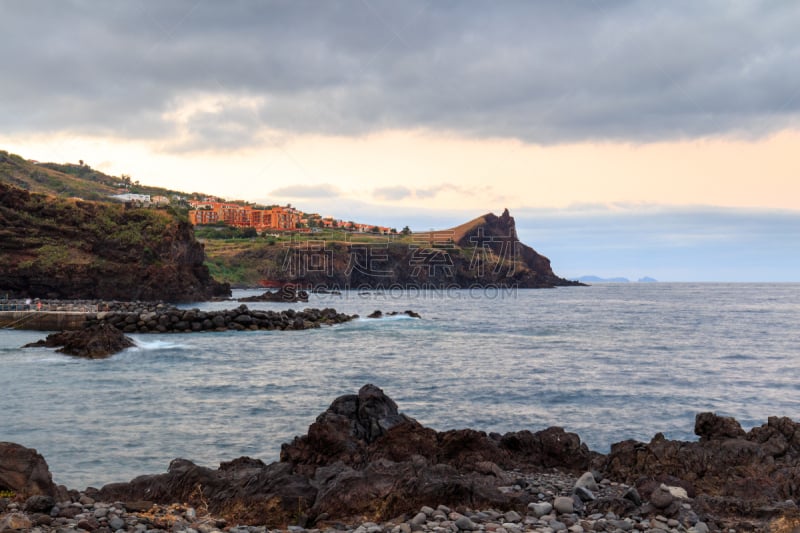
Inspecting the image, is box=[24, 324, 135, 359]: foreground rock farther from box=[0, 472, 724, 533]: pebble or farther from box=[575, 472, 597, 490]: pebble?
box=[575, 472, 597, 490]: pebble

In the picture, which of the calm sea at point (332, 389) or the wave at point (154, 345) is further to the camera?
the wave at point (154, 345)

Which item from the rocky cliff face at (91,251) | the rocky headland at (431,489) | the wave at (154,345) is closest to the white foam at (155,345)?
the wave at (154,345)

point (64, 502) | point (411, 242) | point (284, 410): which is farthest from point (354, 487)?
point (411, 242)

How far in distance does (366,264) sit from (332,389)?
143 metres

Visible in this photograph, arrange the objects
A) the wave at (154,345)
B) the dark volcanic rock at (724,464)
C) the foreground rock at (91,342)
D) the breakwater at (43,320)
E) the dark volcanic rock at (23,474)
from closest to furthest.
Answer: the dark volcanic rock at (23,474) → the dark volcanic rock at (724,464) → the foreground rock at (91,342) → the wave at (154,345) → the breakwater at (43,320)

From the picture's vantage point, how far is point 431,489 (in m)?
8.46

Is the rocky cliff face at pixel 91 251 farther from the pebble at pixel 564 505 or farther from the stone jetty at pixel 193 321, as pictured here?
the pebble at pixel 564 505

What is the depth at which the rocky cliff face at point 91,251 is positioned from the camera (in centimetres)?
6775

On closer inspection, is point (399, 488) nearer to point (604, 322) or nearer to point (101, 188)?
point (604, 322)

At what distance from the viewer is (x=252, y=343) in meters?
39.9

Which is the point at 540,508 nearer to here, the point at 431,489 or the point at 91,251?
the point at 431,489

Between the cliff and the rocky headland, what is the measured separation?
133 m

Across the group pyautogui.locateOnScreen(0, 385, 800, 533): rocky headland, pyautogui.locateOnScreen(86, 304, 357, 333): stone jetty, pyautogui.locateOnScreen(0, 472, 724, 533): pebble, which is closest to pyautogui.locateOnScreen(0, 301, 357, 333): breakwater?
pyautogui.locateOnScreen(86, 304, 357, 333): stone jetty

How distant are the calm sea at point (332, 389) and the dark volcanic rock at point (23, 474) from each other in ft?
10.2
